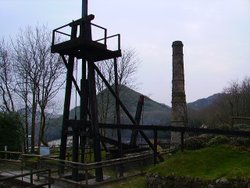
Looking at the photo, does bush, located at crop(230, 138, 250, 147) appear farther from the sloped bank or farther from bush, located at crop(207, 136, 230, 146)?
the sloped bank

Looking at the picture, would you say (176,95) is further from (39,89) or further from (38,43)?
(38,43)

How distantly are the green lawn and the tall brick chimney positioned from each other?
31.6ft

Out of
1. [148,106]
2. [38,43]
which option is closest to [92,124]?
[38,43]

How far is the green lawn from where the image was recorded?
364 inches

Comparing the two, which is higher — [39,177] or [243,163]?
[243,163]

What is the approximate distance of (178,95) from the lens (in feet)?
70.3

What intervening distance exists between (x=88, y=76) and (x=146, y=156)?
3.93m

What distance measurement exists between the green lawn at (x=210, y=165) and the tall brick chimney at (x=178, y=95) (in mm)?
9643

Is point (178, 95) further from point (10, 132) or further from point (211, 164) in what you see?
point (211, 164)

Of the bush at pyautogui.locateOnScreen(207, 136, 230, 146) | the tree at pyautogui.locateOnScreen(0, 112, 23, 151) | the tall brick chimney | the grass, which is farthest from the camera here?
the tree at pyautogui.locateOnScreen(0, 112, 23, 151)

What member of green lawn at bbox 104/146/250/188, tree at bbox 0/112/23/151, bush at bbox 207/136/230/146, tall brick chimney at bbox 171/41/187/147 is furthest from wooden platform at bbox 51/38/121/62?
tree at bbox 0/112/23/151

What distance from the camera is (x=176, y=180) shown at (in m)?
10.0

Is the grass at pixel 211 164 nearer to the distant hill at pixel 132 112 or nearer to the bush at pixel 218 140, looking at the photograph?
the bush at pixel 218 140

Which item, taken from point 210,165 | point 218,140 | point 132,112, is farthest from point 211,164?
point 132,112
